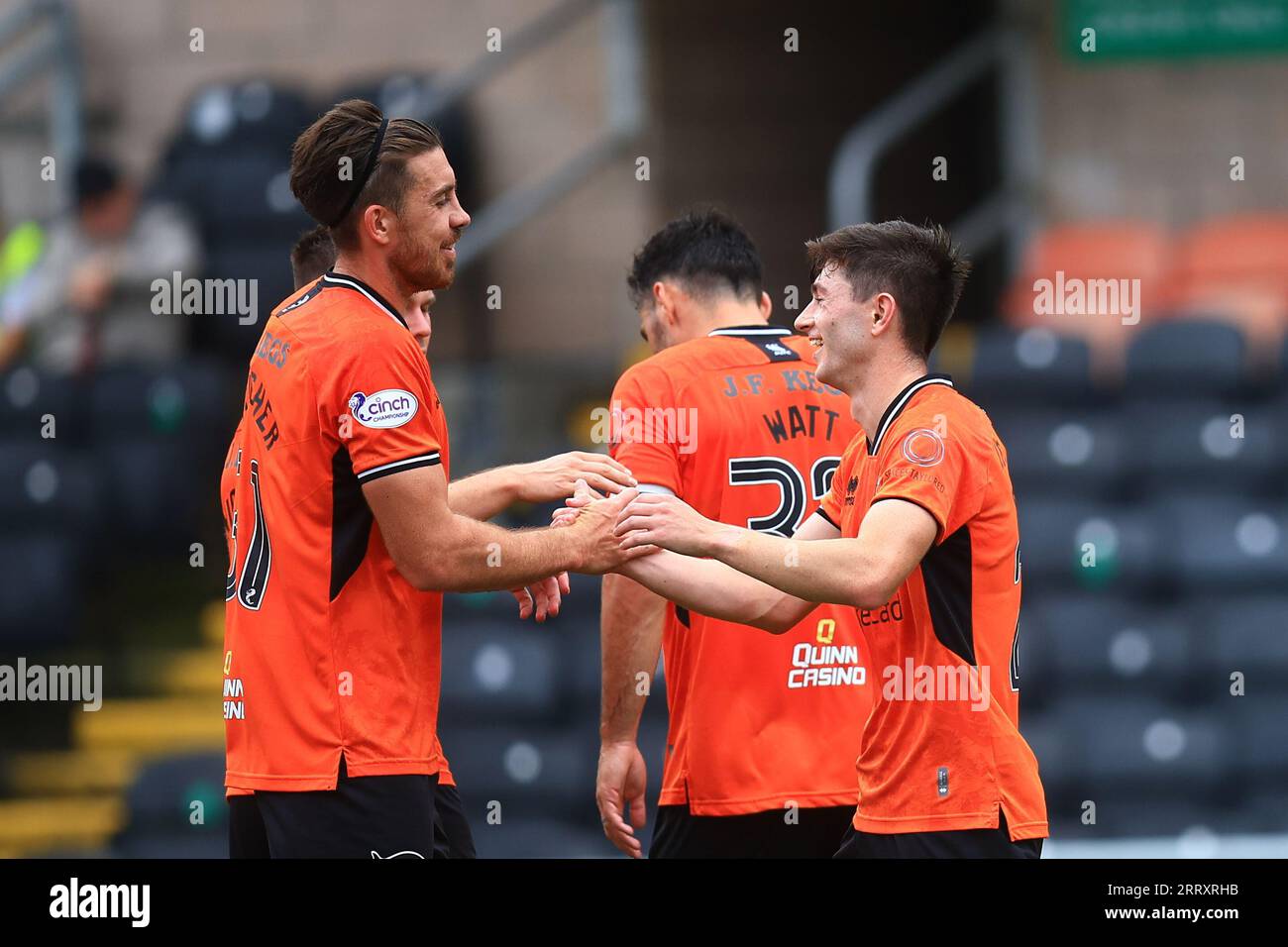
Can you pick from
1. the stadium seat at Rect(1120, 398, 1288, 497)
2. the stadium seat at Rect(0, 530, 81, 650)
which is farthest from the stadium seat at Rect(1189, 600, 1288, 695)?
the stadium seat at Rect(0, 530, 81, 650)

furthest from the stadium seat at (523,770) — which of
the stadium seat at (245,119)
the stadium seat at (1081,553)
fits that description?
the stadium seat at (245,119)

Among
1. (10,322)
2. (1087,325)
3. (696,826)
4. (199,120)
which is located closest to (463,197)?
(199,120)

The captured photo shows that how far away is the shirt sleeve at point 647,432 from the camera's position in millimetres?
4395

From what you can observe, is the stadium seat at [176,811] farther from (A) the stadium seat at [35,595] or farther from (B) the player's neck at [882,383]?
(B) the player's neck at [882,383]

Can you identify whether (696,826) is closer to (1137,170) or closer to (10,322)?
(10,322)

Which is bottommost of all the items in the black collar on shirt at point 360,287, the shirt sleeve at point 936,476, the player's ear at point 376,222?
the shirt sleeve at point 936,476

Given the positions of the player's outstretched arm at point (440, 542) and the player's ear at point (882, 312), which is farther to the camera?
the player's ear at point (882, 312)

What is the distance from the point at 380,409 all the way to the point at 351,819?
80 cm

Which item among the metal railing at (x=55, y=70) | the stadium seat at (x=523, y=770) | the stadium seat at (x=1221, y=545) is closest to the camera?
the stadium seat at (x=523, y=770)

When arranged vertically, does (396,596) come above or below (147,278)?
below

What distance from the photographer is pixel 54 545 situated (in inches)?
324

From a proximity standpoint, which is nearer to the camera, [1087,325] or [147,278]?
[147,278]

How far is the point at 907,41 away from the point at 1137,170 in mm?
1472

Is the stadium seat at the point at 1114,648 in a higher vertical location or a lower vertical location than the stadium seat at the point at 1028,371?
lower
